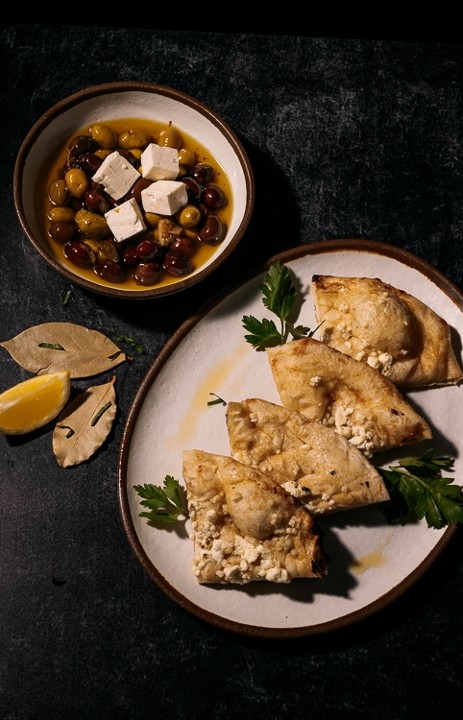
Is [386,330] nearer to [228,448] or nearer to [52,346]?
[228,448]

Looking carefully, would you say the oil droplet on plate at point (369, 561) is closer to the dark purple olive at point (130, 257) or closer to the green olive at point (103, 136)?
the dark purple olive at point (130, 257)

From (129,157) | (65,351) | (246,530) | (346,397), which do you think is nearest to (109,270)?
(65,351)

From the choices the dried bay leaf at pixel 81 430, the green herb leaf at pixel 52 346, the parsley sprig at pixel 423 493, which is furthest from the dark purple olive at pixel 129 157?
the parsley sprig at pixel 423 493

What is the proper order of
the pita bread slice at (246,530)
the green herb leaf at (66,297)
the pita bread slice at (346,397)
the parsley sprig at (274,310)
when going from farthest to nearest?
1. the green herb leaf at (66,297)
2. the parsley sprig at (274,310)
3. the pita bread slice at (346,397)
4. the pita bread slice at (246,530)

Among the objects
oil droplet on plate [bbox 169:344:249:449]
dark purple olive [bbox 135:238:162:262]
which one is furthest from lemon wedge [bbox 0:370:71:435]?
dark purple olive [bbox 135:238:162:262]

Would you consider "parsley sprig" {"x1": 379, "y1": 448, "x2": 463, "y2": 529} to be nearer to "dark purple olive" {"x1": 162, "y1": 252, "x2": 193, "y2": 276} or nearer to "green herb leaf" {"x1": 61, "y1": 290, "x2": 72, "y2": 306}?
"dark purple olive" {"x1": 162, "y1": 252, "x2": 193, "y2": 276}

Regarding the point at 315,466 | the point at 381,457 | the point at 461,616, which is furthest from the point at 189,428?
the point at 461,616
